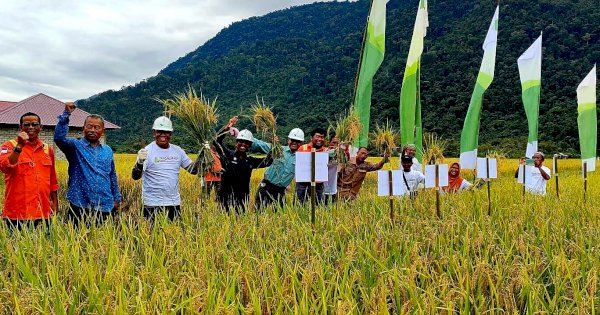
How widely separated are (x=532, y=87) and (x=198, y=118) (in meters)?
5.27

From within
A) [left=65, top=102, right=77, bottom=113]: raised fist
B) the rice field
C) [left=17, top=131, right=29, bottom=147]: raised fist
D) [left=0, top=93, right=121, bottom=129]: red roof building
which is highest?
[left=0, top=93, right=121, bottom=129]: red roof building

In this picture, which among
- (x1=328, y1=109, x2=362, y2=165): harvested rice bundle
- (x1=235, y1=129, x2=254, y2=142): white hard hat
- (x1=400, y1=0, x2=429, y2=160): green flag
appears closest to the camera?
(x1=235, y1=129, x2=254, y2=142): white hard hat

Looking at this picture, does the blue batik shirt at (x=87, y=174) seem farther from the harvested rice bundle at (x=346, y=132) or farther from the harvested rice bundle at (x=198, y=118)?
the harvested rice bundle at (x=346, y=132)

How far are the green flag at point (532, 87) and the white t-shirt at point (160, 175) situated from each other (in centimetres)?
518

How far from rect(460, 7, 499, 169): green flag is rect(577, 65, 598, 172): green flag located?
4.81 feet

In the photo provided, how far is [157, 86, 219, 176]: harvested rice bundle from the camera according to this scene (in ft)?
13.6

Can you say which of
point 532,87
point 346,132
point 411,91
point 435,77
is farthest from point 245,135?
point 435,77

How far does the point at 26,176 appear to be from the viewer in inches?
152

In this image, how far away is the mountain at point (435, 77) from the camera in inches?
1171

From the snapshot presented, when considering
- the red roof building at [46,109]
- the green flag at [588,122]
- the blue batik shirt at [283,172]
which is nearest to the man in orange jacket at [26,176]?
the blue batik shirt at [283,172]

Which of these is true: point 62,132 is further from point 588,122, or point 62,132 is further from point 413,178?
point 588,122

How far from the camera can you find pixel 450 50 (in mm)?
43844

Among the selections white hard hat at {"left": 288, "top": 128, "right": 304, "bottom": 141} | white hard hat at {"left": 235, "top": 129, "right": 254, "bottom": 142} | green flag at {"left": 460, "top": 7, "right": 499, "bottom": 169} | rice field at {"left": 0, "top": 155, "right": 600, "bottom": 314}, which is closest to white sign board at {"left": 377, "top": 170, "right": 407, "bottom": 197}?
rice field at {"left": 0, "top": 155, "right": 600, "bottom": 314}

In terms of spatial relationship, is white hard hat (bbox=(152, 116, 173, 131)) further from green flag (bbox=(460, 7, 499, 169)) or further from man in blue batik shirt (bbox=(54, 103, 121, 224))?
green flag (bbox=(460, 7, 499, 169))
